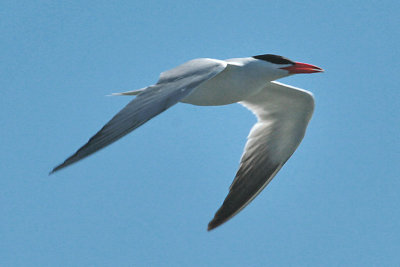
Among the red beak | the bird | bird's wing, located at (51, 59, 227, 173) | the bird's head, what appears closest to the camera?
bird's wing, located at (51, 59, 227, 173)

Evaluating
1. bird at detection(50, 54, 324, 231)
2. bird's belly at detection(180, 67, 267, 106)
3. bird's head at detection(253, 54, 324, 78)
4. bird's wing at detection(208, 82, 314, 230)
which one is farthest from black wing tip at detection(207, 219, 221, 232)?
bird's head at detection(253, 54, 324, 78)

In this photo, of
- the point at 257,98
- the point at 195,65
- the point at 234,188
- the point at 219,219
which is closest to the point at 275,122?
the point at 257,98

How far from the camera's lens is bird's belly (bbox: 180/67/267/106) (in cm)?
911

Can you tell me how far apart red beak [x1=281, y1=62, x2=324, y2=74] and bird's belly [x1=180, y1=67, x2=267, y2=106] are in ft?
2.54

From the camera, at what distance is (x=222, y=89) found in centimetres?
916

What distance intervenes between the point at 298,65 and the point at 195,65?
2.11 m

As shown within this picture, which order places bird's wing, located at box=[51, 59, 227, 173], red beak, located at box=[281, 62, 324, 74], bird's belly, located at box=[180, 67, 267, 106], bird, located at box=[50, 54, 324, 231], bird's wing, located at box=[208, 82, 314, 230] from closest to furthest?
1. bird's wing, located at box=[51, 59, 227, 173]
2. bird, located at box=[50, 54, 324, 231]
3. bird's belly, located at box=[180, 67, 267, 106]
4. red beak, located at box=[281, 62, 324, 74]
5. bird's wing, located at box=[208, 82, 314, 230]

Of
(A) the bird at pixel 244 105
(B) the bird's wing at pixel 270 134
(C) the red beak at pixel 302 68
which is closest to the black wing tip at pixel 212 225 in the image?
(A) the bird at pixel 244 105

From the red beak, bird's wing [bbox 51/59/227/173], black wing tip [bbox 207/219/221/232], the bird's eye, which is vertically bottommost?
black wing tip [bbox 207/219/221/232]

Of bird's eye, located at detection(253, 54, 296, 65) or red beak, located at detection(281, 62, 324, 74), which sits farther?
red beak, located at detection(281, 62, 324, 74)

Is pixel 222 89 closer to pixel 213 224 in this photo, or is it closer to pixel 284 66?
pixel 284 66

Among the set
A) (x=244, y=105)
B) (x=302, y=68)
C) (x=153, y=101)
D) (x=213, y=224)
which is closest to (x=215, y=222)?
(x=213, y=224)

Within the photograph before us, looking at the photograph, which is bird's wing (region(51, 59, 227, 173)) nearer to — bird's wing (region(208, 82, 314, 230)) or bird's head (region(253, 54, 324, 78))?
bird's head (region(253, 54, 324, 78))

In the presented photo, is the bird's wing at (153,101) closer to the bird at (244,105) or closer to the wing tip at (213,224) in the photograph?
the bird at (244,105)
